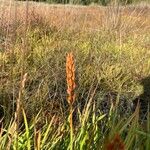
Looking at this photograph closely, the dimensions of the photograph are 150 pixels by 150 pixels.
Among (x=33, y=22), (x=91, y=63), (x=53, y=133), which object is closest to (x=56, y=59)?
(x=91, y=63)

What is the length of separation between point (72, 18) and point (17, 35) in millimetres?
850

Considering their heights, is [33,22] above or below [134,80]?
above

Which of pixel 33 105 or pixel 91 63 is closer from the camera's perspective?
pixel 33 105

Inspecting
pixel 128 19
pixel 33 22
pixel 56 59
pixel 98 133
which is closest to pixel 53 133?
pixel 98 133

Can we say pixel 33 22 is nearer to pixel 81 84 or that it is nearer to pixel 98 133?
pixel 81 84

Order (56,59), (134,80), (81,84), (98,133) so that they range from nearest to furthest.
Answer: (98,133) → (81,84) → (56,59) → (134,80)

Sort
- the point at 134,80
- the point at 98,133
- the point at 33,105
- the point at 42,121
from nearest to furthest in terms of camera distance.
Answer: the point at 98,133 → the point at 42,121 → the point at 33,105 → the point at 134,80

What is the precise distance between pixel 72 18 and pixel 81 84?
1.43 meters

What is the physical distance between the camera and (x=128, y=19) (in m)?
4.41

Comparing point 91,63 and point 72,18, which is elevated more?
point 72,18

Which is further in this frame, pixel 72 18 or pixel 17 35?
pixel 72 18

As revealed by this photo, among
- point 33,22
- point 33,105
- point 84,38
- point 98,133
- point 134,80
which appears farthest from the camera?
point 33,22

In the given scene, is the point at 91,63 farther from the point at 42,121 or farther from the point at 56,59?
the point at 42,121

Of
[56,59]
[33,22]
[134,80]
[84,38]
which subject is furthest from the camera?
[33,22]
